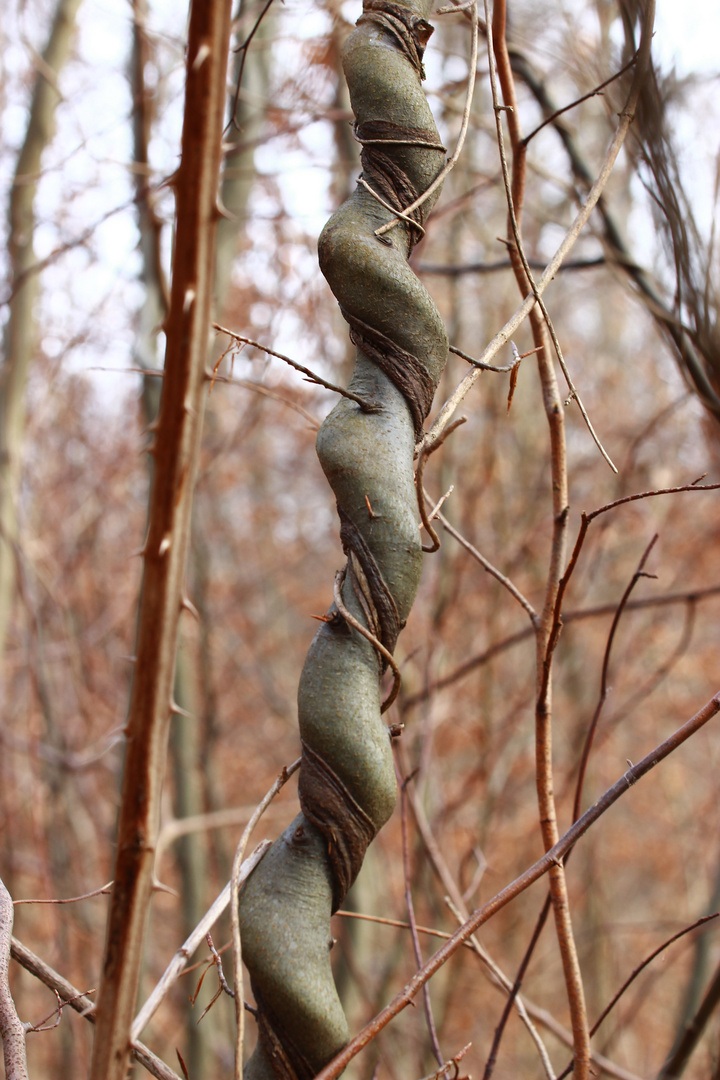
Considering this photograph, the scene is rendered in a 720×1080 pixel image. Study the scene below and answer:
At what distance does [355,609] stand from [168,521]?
18 cm

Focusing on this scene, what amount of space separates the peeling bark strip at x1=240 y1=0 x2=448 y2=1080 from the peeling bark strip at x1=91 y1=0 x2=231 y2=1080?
133mm

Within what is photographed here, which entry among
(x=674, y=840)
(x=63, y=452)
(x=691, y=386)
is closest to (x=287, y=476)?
(x=63, y=452)

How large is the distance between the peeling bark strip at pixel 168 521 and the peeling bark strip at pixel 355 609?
0.13 metres

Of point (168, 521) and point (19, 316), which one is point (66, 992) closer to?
point (168, 521)

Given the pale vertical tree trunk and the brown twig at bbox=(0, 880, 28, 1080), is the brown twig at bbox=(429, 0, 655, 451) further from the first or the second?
the pale vertical tree trunk

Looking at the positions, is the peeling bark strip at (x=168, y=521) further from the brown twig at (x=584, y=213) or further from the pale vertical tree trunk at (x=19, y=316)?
the pale vertical tree trunk at (x=19, y=316)

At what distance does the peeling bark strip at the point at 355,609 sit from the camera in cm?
51

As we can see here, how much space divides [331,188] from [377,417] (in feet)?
7.54

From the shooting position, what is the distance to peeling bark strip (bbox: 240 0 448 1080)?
512mm

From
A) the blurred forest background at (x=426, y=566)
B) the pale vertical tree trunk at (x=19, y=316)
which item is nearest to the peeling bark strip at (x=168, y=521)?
the blurred forest background at (x=426, y=566)

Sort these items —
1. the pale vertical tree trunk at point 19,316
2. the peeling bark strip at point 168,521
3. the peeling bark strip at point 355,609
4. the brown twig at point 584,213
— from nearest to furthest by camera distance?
the peeling bark strip at point 168,521 → the peeling bark strip at point 355,609 → the brown twig at point 584,213 → the pale vertical tree trunk at point 19,316

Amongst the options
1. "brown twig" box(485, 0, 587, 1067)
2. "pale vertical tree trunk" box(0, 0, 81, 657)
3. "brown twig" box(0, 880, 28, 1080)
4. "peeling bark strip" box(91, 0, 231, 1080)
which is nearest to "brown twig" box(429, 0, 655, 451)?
"brown twig" box(485, 0, 587, 1067)

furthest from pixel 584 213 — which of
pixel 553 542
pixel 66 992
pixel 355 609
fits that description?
pixel 66 992

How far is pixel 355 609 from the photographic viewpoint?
53cm
